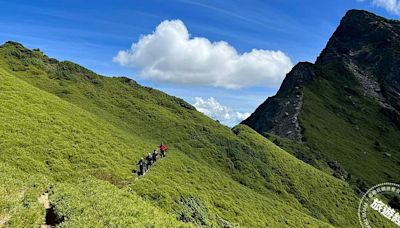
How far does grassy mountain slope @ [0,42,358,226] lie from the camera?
3566cm

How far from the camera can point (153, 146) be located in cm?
7788

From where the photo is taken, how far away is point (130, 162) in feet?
205

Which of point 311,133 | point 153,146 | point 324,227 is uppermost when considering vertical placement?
point 311,133

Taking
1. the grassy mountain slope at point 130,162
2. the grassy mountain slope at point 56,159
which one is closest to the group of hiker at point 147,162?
the grassy mountain slope at point 130,162

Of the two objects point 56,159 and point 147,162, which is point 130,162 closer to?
point 147,162

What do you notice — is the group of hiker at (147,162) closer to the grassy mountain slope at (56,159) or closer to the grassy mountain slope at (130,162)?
the grassy mountain slope at (130,162)

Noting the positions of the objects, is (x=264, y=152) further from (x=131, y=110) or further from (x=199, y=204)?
(x=199, y=204)

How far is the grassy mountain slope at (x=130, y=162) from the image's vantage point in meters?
35.7

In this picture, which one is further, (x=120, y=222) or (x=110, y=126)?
(x=110, y=126)

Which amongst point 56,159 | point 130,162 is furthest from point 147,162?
point 56,159

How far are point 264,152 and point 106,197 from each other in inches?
2770

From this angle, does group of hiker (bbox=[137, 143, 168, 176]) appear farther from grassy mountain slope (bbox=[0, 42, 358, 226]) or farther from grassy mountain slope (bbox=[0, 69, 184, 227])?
grassy mountain slope (bbox=[0, 69, 184, 227])

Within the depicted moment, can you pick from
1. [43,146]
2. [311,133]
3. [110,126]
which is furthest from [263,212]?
[311,133]

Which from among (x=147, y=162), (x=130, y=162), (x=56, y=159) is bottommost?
(x=56, y=159)
